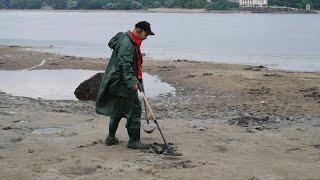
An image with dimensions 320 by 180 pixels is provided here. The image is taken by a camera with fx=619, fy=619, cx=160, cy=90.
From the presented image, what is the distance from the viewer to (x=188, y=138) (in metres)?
9.65

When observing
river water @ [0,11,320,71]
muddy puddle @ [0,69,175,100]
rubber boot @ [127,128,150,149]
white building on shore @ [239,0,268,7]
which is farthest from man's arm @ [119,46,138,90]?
white building on shore @ [239,0,268,7]

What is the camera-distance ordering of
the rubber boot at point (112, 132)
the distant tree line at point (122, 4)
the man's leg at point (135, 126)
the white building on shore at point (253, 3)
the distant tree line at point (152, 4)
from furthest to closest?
the white building on shore at point (253, 3) → the distant tree line at point (122, 4) → the distant tree line at point (152, 4) → the rubber boot at point (112, 132) → the man's leg at point (135, 126)

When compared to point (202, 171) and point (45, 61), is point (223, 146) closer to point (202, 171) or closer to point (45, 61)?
point (202, 171)

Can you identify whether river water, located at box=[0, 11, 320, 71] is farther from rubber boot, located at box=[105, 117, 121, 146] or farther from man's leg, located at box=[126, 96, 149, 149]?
man's leg, located at box=[126, 96, 149, 149]

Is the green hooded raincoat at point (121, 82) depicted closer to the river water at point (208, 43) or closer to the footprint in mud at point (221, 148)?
the footprint in mud at point (221, 148)

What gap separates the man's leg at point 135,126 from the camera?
8.60 meters

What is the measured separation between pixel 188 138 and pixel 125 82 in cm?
182

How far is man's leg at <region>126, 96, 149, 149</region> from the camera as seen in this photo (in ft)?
28.2

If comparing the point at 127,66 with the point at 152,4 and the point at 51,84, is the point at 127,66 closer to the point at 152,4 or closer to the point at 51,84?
the point at 51,84

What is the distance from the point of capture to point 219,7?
529 feet

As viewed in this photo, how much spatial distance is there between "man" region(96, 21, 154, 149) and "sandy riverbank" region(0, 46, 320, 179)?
0.46m

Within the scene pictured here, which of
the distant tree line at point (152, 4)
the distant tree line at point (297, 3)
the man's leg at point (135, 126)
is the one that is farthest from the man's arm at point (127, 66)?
the distant tree line at point (297, 3)

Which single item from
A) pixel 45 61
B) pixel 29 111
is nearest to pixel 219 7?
pixel 45 61

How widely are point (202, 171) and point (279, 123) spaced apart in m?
4.59
